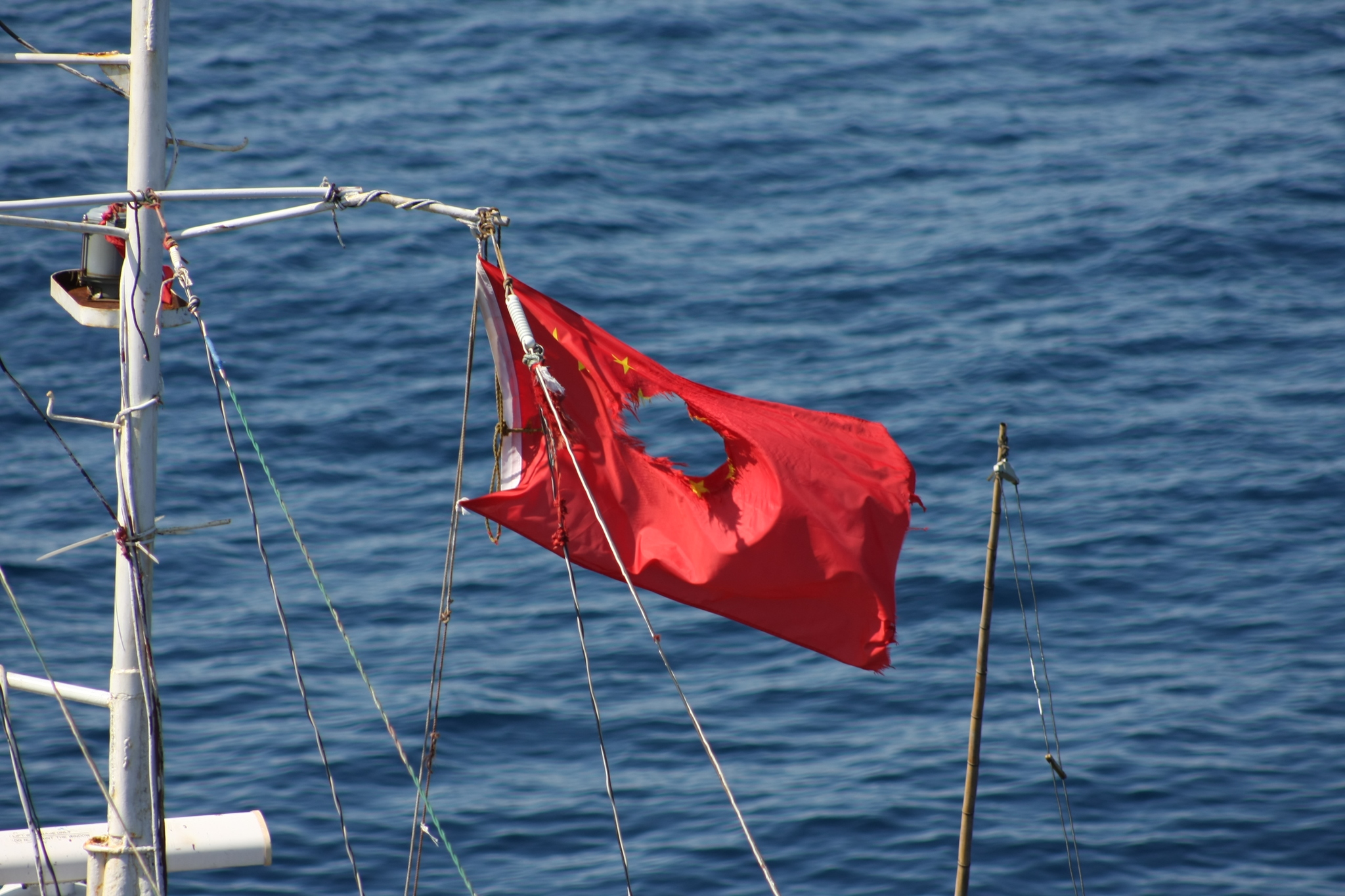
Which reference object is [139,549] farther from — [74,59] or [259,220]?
[74,59]

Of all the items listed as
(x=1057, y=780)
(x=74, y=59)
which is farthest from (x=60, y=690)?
(x=1057, y=780)

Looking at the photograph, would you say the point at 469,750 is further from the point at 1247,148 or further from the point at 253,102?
the point at 1247,148

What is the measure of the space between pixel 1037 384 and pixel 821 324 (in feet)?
17.3

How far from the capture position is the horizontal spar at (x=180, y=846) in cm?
1240

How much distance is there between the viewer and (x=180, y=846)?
12438 mm

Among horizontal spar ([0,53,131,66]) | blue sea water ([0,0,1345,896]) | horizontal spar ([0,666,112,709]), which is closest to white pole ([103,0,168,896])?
horizontal spar ([0,53,131,66])

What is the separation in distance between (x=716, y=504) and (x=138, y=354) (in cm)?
456

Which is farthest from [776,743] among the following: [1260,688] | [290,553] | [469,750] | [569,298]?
[569,298]

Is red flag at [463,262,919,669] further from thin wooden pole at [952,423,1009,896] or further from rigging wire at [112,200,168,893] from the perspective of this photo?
rigging wire at [112,200,168,893]

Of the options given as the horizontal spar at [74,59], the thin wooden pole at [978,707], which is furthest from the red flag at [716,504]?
the horizontal spar at [74,59]

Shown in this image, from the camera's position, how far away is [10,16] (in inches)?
1756

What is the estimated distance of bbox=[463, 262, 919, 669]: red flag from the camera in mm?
Answer: 12359

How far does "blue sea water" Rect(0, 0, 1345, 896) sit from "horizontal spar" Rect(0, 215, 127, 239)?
12.2 meters

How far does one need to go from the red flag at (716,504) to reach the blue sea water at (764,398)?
9.62m
